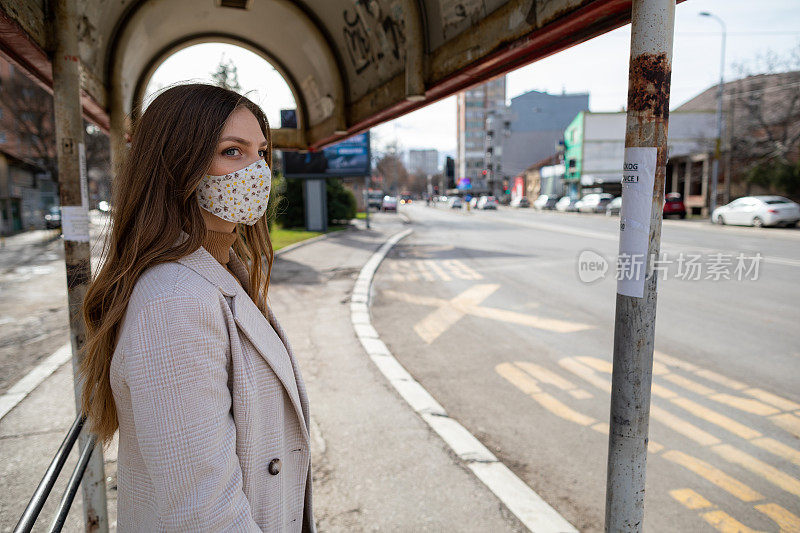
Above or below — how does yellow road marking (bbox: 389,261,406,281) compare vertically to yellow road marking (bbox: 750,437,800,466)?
above

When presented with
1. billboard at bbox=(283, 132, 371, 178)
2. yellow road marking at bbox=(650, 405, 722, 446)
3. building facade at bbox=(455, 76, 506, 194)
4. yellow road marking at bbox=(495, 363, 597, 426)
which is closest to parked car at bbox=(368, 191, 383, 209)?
billboard at bbox=(283, 132, 371, 178)

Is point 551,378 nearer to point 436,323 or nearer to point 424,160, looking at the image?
point 436,323

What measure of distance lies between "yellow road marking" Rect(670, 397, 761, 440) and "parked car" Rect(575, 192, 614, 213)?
36.0 meters

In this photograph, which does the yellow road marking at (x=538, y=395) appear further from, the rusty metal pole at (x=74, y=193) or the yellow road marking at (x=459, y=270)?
the yellow road marking at (x=459, y=270)

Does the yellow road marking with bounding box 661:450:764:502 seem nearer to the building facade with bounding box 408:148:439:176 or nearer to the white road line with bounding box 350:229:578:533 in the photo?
the white road line with bounding box 350:229:578:533

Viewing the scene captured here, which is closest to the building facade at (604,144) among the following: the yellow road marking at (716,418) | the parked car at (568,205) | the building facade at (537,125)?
the parked car at (568,205)

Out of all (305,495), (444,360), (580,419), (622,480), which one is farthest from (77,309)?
(444,360)

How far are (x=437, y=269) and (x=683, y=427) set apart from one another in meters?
8.79

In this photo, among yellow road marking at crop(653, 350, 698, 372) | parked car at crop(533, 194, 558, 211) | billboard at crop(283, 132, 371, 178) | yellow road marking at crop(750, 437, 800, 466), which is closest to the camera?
yellow road marking at crop(750, 437, 800, 466)

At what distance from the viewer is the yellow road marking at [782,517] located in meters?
3.00

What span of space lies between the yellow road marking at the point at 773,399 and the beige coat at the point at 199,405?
485cm

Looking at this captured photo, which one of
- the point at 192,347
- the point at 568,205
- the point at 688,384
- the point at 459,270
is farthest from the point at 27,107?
the point at 568,205

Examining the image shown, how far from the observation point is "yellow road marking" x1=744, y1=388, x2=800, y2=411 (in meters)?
4.58

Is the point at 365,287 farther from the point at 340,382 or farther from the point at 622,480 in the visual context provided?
the point at 622,480
